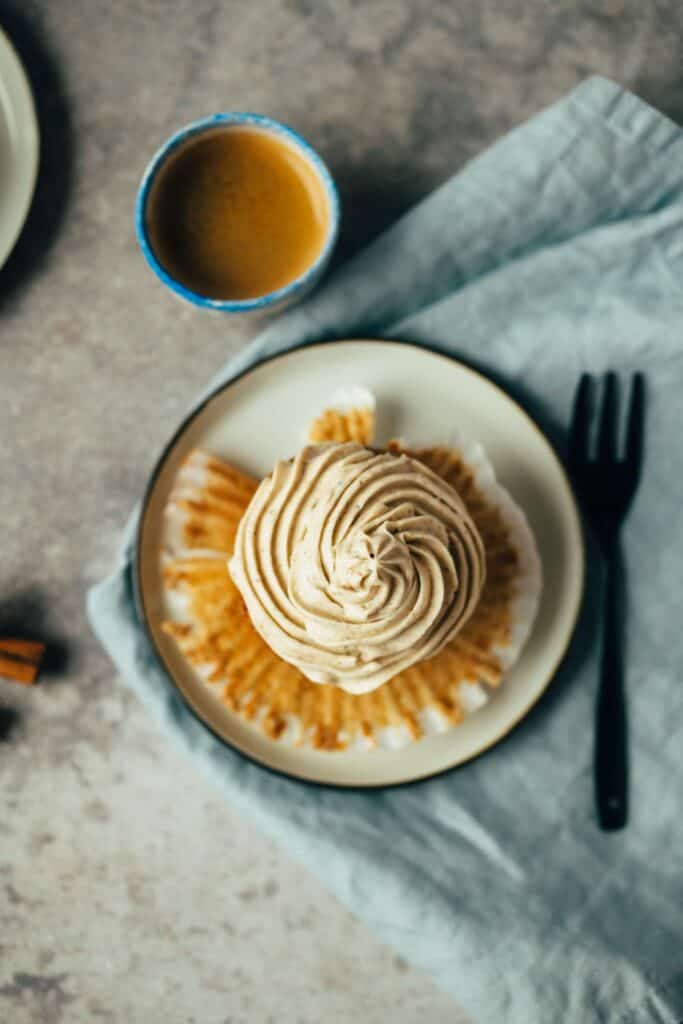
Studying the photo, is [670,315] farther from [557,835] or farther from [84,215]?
[84,215]

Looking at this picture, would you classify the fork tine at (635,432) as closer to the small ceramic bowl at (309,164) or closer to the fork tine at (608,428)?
the fork tine at (608,428)

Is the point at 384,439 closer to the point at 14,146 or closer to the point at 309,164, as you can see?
the point at 309,164

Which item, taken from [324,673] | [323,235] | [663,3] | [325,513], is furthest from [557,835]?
[663,3]

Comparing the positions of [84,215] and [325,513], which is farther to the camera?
[84,215]

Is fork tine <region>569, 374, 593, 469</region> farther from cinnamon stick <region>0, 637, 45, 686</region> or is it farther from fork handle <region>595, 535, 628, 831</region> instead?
cinnamon stick <region>0, 637, 45, 686</region>

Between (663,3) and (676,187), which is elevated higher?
(663,3)

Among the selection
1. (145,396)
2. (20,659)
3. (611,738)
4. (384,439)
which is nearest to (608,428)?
(384,439)

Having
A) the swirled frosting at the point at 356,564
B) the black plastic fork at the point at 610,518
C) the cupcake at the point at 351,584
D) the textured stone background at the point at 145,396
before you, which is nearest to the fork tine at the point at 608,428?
the black plastic fork at the point at 610,518

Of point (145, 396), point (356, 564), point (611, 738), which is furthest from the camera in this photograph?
point (145, 396)
